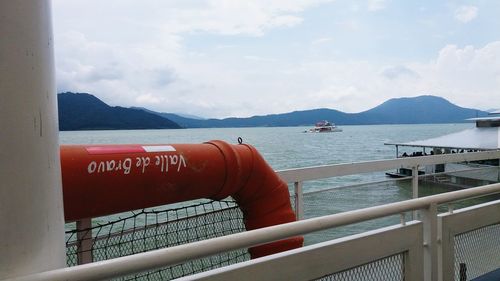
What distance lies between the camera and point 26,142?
4.35 feet

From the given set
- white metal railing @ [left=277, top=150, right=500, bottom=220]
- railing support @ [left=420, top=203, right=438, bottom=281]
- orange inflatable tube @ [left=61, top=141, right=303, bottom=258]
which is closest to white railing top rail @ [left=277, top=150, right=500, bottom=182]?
white metal railing @ [left=277, top=150, right=500, bottom=220]

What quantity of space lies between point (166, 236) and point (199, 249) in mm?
1486

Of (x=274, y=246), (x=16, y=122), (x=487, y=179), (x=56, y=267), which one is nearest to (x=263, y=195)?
(x=274, y=246)

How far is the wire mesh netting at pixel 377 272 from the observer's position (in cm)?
210

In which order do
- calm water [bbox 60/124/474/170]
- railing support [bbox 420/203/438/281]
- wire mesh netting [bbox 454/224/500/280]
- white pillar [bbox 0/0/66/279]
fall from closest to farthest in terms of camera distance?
1. white pillar [bbox 0/0/66/279]
2. railing support [bbox 420/203/438/281]
3. wire mesh netting [bbox 454/224/500/280]
4. calm water [bbox 60/124/474/170]

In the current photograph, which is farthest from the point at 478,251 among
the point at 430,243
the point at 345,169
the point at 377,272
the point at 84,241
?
the point at 84,241

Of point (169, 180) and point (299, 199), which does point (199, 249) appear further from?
point (299, 199)

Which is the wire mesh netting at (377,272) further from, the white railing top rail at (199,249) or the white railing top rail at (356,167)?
the white railing top rail at (356,167)

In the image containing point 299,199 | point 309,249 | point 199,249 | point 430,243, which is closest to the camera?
point 199,249

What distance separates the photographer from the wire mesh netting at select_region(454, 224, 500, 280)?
2756 millimetres

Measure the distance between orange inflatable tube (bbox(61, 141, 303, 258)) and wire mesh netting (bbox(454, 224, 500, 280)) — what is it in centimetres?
95

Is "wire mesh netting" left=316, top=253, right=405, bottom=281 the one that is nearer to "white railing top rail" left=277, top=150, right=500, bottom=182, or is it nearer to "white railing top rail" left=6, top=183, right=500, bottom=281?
"white railing top rail" left=6, top=183, right=500, bottom=281

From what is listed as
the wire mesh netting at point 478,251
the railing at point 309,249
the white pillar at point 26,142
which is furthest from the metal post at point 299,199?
the white pillar at point 26,142

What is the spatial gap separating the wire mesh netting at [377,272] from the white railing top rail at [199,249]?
24 centimetres
